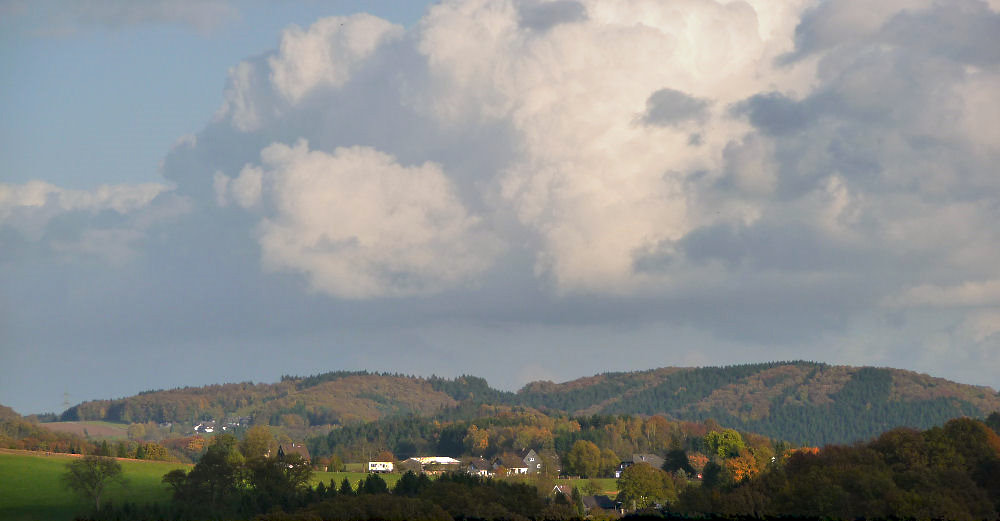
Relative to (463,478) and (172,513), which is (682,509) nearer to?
(463,478)

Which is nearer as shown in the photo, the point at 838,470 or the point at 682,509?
the point at 838,470

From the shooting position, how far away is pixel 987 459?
143 m

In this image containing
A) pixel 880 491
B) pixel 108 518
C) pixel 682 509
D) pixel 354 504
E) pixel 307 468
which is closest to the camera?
pixel 880 491

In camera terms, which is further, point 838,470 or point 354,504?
point 354,504

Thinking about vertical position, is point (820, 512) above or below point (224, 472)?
below

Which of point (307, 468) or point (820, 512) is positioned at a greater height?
point (307, 468)


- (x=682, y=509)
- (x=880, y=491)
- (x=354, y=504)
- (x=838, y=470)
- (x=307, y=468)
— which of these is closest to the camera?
(x=880, y=491)

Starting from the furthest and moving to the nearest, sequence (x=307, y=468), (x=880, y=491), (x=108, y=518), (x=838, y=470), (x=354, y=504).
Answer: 1. (x=307, y=468)
2. (x=108, y=518)
3. (x=354, y=504)
4. (x=838, y=470)
5. (x=880, y=491)

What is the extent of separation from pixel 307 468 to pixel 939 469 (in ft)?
323

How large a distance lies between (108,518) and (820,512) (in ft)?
333

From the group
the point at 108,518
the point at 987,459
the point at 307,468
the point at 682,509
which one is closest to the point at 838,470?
the point at 987,459

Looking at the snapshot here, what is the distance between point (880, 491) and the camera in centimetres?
13325

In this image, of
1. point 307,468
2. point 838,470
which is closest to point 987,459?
point 838,470

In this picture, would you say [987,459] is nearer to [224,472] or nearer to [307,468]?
[307,468]
